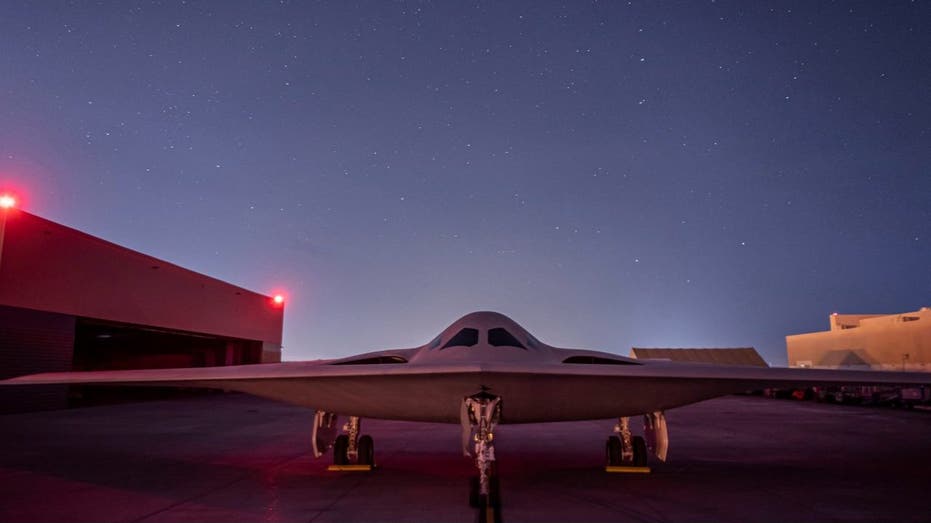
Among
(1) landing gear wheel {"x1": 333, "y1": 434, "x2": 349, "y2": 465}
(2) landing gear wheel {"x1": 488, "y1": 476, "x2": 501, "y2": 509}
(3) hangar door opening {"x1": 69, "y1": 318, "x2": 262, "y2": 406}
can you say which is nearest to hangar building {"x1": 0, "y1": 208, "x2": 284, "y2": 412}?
(3) hangar door opening {"x1": 69, "y1": 318, "x2": 262, "y2": 406}

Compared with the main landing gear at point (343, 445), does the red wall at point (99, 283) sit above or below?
above

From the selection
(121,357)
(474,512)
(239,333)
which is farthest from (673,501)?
(121,357)

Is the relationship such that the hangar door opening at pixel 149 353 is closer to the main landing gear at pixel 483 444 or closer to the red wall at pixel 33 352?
the red wall at pixel 33 352

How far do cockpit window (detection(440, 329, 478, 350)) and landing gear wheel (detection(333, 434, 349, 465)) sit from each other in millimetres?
2562

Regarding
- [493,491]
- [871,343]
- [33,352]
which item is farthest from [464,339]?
[871,343]

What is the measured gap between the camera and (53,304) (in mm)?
21766

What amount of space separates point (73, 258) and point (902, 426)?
2806 centimetres

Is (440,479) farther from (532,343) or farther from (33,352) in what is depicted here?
(33,352)

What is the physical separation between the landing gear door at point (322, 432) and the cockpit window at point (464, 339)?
2302mm

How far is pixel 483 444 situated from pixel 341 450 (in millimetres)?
3859

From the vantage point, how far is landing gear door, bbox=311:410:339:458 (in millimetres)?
8797

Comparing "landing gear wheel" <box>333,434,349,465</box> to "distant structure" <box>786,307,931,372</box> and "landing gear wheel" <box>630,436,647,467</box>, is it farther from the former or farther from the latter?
"distant structure" <box>786,307,931,372</box>

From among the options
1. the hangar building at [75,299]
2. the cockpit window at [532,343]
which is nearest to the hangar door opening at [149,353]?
Answer: the hangar building at [75,299]

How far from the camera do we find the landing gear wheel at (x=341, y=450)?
903 centimetres
